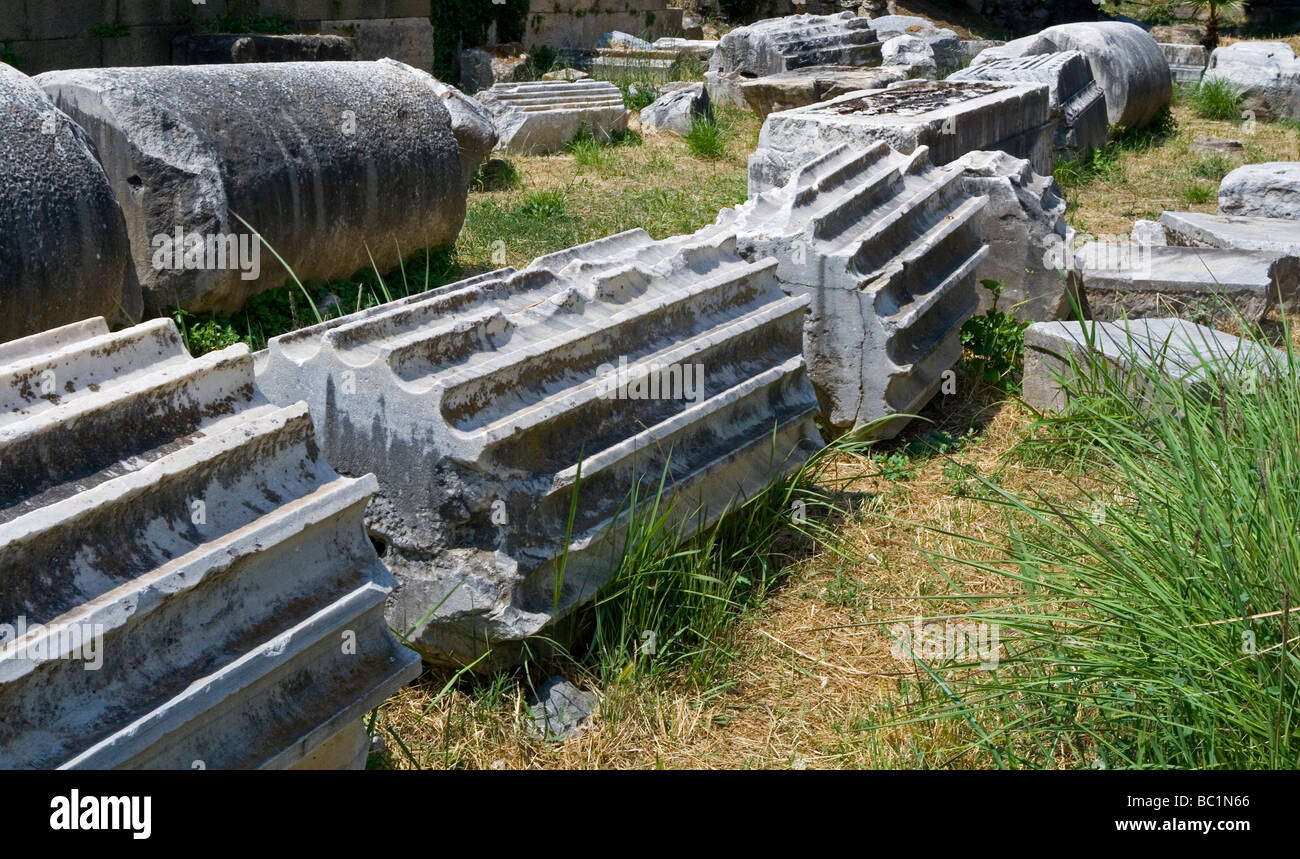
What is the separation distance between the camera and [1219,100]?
40.5ft

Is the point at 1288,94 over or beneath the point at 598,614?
over

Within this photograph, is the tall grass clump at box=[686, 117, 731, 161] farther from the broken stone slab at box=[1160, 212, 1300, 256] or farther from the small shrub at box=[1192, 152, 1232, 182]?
the broken stone slab at box=[1160, 212, 1300, 256]

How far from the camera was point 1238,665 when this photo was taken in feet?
7.81

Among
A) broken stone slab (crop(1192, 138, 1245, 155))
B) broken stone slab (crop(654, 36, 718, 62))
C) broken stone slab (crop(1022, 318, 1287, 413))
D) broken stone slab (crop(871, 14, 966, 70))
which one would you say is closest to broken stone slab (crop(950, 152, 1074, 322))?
broken stone slab (crop(1022, 318, 1287, 413))

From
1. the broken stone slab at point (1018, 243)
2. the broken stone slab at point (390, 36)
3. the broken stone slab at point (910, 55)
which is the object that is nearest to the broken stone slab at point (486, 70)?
the broken stone slab at point (390, 36)

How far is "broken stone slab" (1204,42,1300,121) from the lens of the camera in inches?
486

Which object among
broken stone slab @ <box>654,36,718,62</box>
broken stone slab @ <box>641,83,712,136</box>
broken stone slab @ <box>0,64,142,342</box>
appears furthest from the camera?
broken stone slab @ <box>654,36,718,62</box>

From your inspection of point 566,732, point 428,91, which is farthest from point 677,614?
point 428,91

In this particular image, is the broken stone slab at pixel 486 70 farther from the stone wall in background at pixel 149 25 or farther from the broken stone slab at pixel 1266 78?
the broken stone slab at pixel 1266 78

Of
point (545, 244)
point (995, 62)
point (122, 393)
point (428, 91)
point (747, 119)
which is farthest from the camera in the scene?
point (747, 119)

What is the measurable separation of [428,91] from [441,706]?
4.27 metres

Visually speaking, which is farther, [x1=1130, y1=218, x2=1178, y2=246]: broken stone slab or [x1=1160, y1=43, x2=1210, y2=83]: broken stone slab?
[x1=1160, y1=43, x2=1210, y2=83]: broken stone slab

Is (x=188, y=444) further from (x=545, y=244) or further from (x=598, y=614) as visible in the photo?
(x=545, y=244)

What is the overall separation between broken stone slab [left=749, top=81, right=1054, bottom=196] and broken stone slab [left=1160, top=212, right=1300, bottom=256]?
1220mm
